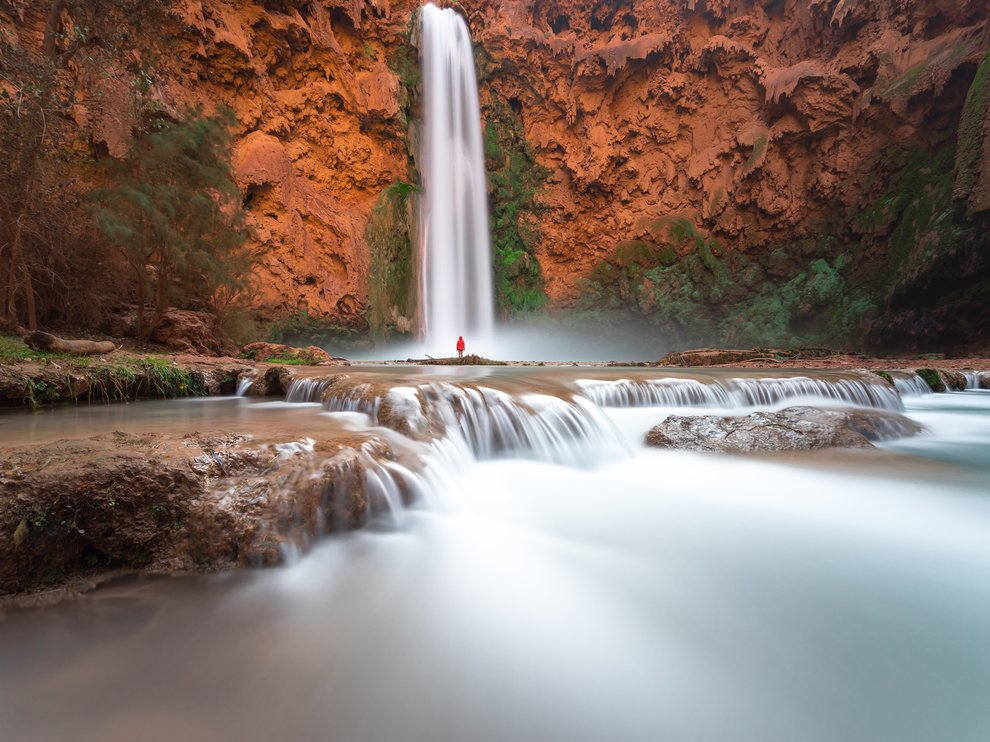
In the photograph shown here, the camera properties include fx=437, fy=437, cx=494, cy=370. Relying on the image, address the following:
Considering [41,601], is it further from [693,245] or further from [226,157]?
[693,245]

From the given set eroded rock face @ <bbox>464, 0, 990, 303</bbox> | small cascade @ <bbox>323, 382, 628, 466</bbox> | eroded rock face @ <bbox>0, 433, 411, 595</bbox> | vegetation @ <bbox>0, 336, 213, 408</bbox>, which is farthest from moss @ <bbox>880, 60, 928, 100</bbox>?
vegetation @ <bbox>0, 336, 213, 408</bbox>

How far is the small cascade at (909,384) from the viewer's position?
830 centimetres

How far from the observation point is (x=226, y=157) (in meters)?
Answer: 11.1

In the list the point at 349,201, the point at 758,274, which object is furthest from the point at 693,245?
the point at 349,201

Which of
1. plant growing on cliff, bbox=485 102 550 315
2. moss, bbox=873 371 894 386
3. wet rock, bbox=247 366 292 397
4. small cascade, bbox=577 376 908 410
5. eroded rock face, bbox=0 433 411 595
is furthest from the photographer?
plant growing on cliff, bbox=485 102 550 315

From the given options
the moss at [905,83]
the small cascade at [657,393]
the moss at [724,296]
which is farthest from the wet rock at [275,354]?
the moss at [905,83]

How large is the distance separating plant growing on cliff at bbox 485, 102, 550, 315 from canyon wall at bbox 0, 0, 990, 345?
0.15 m

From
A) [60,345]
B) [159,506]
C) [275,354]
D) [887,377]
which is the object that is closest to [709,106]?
[887,377]

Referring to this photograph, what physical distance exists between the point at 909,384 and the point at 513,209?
19935mm

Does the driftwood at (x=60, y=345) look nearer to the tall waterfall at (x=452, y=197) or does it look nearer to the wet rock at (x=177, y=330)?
the wet rock at (x=177, y=330)

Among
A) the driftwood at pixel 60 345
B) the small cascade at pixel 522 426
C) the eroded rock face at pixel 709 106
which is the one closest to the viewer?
the small cascade at pixel 522 426

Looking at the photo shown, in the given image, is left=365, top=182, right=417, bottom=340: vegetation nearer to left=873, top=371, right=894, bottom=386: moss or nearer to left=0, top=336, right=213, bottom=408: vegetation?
left=0, top=336, right=213, bottom=408: vegetation

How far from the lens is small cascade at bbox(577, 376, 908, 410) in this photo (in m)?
6.19

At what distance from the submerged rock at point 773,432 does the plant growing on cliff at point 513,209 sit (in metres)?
19.6
